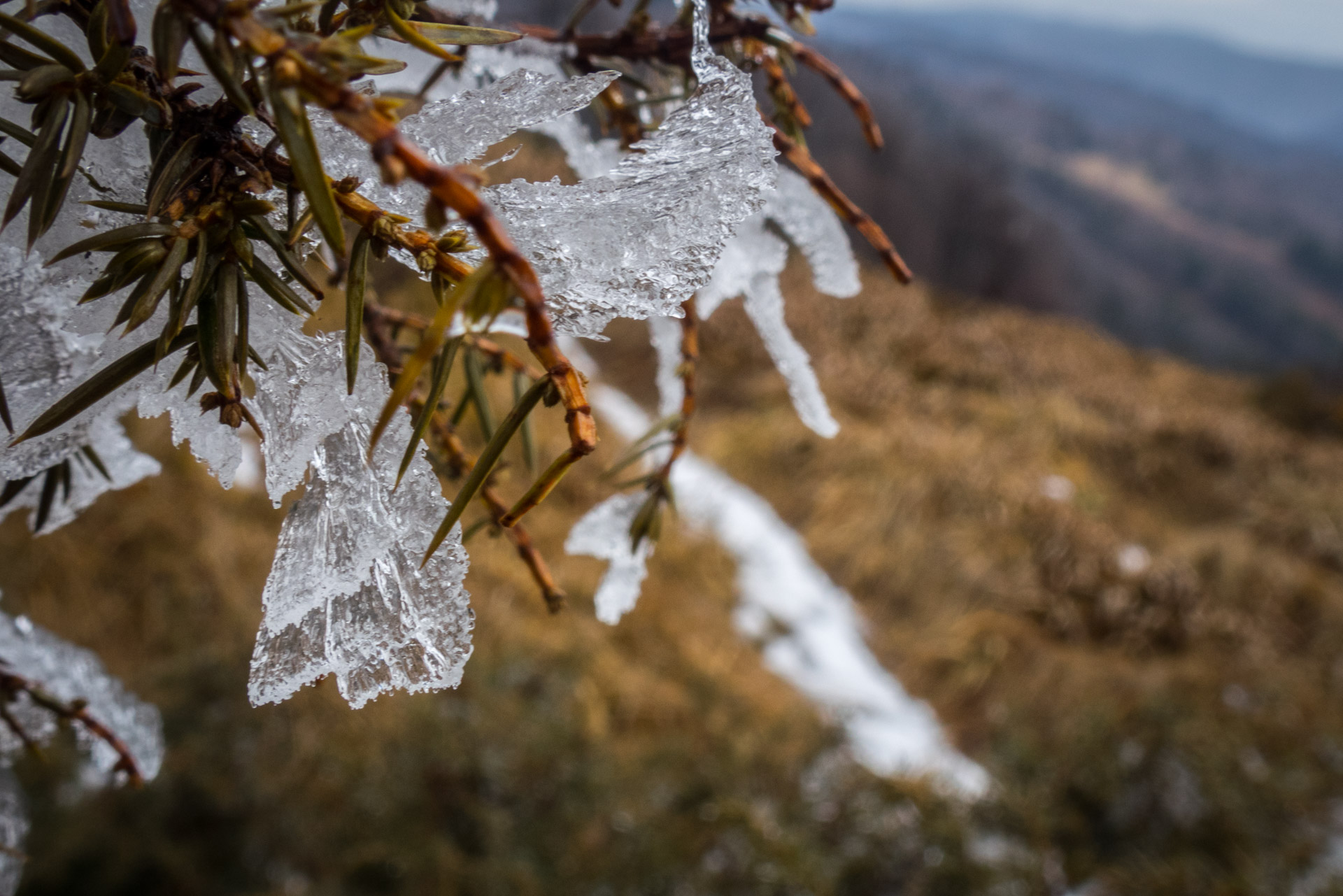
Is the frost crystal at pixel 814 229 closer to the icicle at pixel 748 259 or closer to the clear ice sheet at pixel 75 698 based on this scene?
the icicle at pixel 748 259

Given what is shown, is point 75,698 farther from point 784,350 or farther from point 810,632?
point 810,632

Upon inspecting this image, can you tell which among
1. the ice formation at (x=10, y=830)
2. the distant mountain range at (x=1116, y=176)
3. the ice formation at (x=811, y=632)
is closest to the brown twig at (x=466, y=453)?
the ice formation at (x=10, y=830)

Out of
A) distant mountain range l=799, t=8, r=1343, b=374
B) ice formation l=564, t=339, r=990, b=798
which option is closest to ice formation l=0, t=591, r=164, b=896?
ice formation l=564, t=339, r=990, b=798

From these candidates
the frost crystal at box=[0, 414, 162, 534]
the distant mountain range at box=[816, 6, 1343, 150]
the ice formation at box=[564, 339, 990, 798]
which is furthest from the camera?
the distant mountain range at box=[816, 6, 1343, 150]

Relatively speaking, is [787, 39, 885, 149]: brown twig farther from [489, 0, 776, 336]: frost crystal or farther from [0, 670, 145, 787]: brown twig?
[0, 670, 145, 787]: brown twig

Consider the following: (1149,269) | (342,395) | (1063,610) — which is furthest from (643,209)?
(1149,269)

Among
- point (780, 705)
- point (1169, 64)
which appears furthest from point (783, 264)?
point (1169, 64)
